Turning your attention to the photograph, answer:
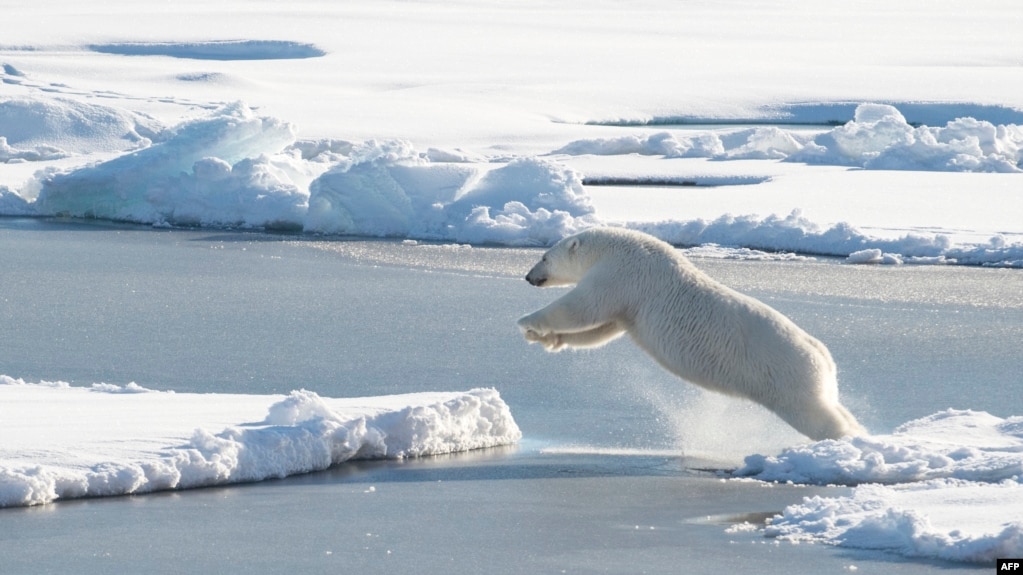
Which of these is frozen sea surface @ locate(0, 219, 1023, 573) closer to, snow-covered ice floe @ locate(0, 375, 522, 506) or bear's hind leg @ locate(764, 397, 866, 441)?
snow-covered ice floe @ locate(0, 375, 522, 506)

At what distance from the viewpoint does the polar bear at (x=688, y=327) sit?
577 cm

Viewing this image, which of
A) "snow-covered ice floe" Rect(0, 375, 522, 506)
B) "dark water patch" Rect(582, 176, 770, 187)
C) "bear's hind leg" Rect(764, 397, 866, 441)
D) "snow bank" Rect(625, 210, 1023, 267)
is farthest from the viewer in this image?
"dark water patch" Rect(582, 176, 770, 187)

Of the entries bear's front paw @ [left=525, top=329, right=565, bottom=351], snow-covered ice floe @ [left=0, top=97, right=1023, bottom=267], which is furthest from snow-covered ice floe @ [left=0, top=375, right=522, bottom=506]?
snow-covered ice floe @ [left=0, top=97, right=1023, bottom=267]

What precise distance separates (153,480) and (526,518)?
1277mm

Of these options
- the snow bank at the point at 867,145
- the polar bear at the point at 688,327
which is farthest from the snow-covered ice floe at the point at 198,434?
the snow bank at the point at 867,145

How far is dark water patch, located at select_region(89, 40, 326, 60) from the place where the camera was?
109 ft

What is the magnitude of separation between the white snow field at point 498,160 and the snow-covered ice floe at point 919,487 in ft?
0.04

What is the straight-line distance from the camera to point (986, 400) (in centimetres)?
701

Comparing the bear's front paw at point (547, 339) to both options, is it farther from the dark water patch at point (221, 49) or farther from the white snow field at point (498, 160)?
the dark water patch at point (221, 49)

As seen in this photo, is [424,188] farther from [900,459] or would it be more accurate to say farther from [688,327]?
[900,459]

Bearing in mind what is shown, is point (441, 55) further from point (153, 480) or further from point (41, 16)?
point (153, 480)

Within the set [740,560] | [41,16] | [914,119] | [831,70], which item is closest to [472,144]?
[914,119]

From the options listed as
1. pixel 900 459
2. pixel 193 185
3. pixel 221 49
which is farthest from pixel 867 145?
pixel 221 49

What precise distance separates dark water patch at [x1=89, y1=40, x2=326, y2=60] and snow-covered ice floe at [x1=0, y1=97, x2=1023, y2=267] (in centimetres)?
1485
